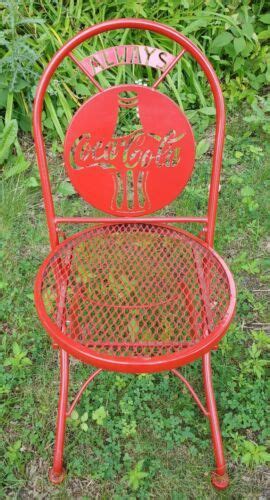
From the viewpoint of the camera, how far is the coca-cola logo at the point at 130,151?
143cm

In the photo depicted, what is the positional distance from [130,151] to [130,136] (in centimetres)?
4

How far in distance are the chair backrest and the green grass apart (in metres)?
0.62

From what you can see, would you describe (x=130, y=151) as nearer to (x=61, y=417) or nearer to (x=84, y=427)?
(x=61, y=417)

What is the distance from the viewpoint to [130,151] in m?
1.44

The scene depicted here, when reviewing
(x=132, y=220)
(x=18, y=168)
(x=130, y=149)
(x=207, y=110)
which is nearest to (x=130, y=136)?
(x=130, y=149)

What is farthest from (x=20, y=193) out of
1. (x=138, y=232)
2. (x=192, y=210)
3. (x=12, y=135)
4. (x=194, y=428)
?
(x=194, y=428)

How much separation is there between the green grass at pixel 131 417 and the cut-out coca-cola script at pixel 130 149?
0.71 meters

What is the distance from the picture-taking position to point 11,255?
2.24m

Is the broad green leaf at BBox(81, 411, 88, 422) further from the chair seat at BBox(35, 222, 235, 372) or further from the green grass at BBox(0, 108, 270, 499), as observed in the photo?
the chair seat at BBox(35, 222, 235, 372)

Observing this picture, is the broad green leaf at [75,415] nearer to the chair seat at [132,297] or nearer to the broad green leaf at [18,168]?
the chair seat at [132,297]

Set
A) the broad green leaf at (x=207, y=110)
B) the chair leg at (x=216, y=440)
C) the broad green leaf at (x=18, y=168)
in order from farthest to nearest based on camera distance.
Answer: the broad green leaf at (x=207, y=110) < the broad green leaf at (x=18, y=168) < the chair leg at (x=216, y=440)

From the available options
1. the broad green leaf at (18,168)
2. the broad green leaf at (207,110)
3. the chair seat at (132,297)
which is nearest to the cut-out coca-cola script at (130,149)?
the chair seat at (132,297)

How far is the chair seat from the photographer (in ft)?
3.81

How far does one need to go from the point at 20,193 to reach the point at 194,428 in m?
1.43
